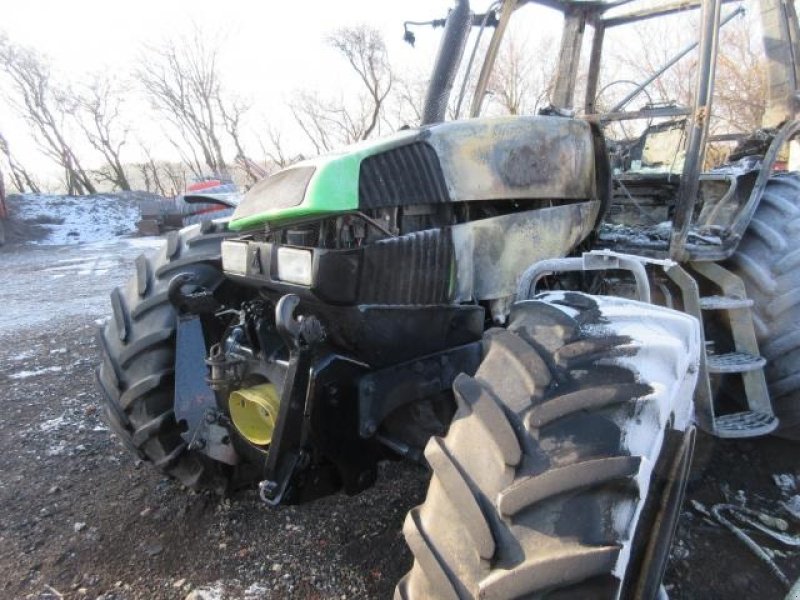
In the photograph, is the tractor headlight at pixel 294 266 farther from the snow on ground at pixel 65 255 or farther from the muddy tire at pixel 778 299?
the snow on ground at pixel 65 255

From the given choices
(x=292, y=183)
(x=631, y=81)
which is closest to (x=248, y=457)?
(x=292, y=183)

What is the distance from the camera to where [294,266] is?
171 cm

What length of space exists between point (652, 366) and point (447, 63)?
70.5 inches

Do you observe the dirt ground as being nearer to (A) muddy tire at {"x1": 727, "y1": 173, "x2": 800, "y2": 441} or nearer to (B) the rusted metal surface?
(A) muddy tire at {"x1": 727, "y1": 173, "x2": 800, "y2": 441}

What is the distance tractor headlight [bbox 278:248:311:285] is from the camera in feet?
5.48

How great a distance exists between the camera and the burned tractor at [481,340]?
1202 mm

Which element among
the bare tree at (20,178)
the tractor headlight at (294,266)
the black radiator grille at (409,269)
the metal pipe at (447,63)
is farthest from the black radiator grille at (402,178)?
the bare tree at (20,178)

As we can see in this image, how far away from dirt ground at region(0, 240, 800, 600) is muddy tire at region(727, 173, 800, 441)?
16.5 inches

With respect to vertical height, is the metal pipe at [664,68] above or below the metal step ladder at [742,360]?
above

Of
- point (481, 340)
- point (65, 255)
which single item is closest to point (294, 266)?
point (481, 340)

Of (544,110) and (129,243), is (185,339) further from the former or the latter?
(129,243)

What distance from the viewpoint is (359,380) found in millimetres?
1898

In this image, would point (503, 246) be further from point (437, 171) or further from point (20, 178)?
point (20, 178)

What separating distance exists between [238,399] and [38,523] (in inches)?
52.8
